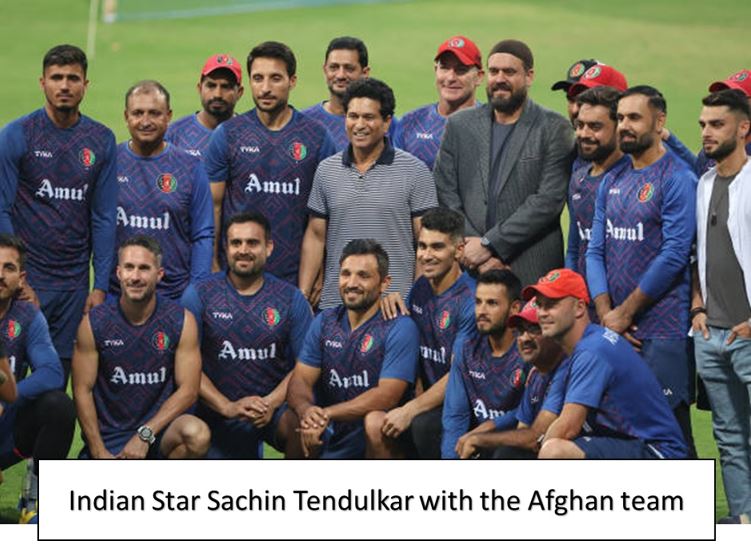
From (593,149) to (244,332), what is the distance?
205cm

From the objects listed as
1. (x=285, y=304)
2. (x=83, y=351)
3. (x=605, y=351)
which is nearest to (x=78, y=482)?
(x=83, y=351)

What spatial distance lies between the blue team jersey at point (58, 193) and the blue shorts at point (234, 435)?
3.10ft

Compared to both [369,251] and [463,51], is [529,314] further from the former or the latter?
[463,51]

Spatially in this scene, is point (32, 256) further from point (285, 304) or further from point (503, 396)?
point (503, 396)

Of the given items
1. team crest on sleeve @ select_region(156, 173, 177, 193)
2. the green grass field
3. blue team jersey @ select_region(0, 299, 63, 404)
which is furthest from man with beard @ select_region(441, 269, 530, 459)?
the green grass field

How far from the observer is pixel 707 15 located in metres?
24.9

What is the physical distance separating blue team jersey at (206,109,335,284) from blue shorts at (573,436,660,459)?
7.80 ft

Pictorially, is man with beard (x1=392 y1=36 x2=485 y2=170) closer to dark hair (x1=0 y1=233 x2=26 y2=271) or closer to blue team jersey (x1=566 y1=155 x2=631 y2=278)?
blue team jersey (x1=566 y1=155 x2=631 y2=278)

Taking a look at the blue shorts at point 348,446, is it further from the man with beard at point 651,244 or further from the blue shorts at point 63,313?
the blue shorts at point 63,313

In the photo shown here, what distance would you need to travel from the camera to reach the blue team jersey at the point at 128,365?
8.91 metres

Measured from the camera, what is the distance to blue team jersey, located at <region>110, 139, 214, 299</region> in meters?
9.38

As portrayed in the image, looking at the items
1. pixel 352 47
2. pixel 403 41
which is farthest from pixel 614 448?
pixel 403 41

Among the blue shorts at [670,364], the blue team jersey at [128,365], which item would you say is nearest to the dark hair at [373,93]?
the blue team jersey at [128,365]

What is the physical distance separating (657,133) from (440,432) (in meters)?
1.85
